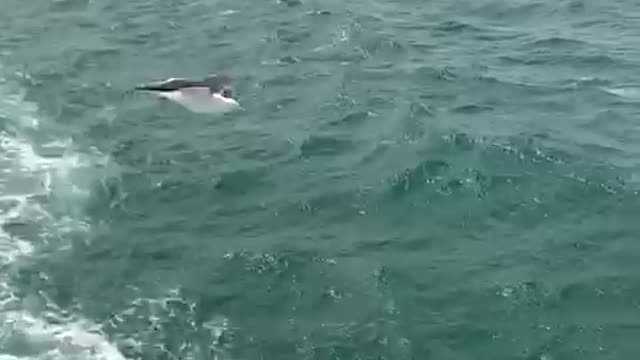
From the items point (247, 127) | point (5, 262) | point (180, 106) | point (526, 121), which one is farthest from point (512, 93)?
point (5, 262)

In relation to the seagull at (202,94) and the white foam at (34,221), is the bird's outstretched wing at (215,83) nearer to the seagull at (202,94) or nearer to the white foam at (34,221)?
the seagull at (202,94)

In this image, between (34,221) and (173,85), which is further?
(173,85)

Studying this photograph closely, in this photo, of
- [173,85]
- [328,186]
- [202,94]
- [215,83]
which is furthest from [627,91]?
[173,85]

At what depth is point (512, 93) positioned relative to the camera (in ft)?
156

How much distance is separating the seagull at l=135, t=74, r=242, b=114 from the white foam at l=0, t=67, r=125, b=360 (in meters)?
4.34

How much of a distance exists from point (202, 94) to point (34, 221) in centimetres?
853

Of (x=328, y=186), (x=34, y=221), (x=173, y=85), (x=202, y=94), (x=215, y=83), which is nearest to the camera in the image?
(x=34, y=221)

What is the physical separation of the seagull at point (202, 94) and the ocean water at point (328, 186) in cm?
177

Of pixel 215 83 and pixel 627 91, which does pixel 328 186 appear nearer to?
pixel 215 83

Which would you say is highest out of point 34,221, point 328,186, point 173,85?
point 173,85

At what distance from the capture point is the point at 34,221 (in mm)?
39250

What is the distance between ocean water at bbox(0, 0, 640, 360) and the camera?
1319 inches

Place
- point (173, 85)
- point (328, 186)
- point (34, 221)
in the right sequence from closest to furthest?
point (34, 221) → point (328, 186) → point (173, 85)

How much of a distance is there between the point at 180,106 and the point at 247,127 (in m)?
3.68
